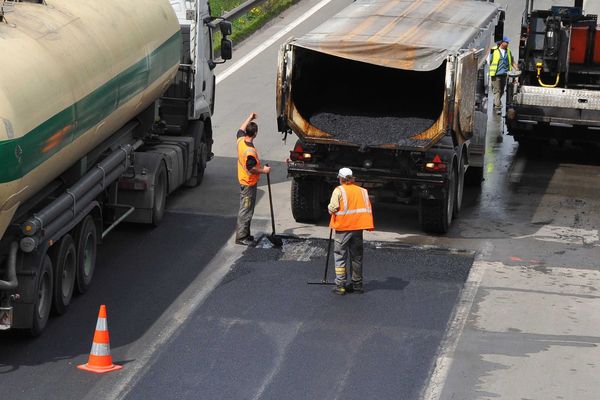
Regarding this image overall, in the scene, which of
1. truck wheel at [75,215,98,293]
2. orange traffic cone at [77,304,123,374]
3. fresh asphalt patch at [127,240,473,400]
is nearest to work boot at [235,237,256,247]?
fresh asphalt patch at [127,240,473,400]

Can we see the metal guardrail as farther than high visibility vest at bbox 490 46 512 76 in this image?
Yes

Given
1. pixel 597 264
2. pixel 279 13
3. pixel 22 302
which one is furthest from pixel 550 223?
pixel 279 13

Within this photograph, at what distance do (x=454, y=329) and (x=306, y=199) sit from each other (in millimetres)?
4476

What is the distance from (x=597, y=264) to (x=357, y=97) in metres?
4.08

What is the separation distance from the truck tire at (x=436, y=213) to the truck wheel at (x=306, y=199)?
1456 millimetres

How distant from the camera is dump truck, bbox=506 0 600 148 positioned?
20.5m

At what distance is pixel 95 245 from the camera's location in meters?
14.4

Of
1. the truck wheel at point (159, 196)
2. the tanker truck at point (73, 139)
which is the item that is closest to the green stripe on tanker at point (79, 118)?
the tanker truck at point (73, 139)

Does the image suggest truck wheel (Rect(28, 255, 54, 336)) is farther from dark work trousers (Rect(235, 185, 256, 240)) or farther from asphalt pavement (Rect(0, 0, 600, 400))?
dark work trousers (Rect(235, 185, 256, 240))

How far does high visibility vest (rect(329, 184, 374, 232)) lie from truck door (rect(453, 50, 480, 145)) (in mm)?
2311

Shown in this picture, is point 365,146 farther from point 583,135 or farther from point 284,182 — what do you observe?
point 583,135

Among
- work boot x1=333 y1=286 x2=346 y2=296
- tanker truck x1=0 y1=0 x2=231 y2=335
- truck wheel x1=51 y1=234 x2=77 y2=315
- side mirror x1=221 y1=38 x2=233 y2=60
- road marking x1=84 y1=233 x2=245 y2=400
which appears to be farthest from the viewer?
side mirror x1=221 y1=38 x2=233 y2=60

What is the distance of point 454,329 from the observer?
42.6 ft

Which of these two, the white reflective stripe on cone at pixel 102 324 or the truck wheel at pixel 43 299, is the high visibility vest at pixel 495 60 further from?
the white reflective stripe on cone at pixel 102 324
